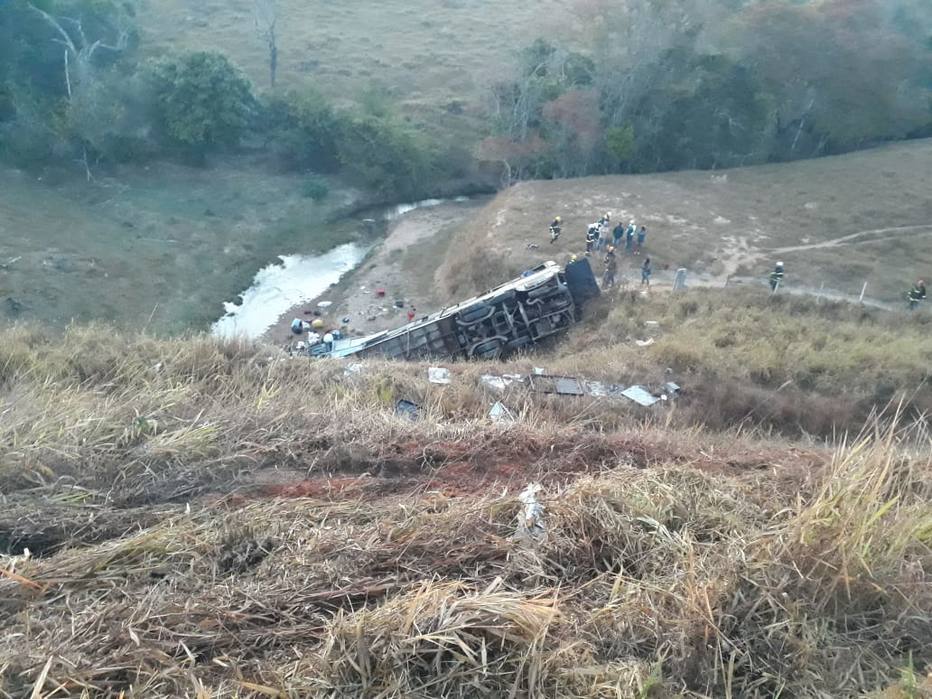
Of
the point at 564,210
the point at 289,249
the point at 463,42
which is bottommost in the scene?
the point at 289,249

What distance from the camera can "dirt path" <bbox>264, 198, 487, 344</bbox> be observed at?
72.8ft

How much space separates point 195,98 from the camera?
2836 cm

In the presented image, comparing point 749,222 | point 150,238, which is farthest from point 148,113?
point 749,222

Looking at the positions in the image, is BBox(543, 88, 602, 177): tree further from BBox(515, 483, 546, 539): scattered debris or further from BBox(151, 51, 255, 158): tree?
BBox(515, 483, 546, 539): scattered debris

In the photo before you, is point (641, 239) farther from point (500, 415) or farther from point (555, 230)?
point (500, 415)

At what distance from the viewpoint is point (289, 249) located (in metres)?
26.5

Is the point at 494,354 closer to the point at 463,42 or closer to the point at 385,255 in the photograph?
the point at 385,255

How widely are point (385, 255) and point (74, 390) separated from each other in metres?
20.6

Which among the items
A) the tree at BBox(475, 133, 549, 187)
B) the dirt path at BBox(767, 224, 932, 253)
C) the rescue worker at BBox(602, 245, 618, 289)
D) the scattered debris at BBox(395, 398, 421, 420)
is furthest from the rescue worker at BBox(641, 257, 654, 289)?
A: the scattered debris at BBox(395, 398, 421, 420)

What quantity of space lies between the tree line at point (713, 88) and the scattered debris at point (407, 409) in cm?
2269

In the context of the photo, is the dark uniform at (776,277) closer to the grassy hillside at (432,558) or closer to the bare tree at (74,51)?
the grassy hillside at (432,558)

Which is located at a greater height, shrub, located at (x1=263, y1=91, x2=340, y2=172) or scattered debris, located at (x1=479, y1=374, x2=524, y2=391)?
shrub, located at (x1=263, y1=91, x2=340, y2=172)

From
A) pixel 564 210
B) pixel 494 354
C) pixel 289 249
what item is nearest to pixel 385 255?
pixel 289 249

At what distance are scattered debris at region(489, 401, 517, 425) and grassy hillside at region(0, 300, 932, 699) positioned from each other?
1.25 feet
